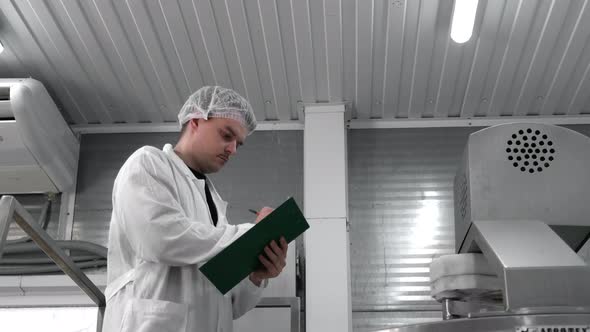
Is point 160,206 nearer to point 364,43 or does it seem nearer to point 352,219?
point 364,43

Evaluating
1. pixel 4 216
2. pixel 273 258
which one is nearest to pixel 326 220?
pixel 273 258

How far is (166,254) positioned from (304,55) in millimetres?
1809

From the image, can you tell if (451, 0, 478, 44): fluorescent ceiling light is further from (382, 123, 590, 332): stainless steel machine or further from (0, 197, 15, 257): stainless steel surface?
(0, 197, 15, 257): stainless steel surface

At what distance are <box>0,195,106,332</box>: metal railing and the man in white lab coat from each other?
0.14 m

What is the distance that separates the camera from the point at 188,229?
6.46 feet

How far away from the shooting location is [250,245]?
194cm

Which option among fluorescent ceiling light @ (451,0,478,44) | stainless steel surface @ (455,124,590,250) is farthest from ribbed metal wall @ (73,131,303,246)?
stainless steel surface @ (455,124,590,250)

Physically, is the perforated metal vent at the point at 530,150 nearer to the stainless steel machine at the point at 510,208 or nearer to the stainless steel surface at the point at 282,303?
the stainless steel machine at the point at 510,208

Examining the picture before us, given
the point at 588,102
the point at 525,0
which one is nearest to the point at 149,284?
the point at 525,0

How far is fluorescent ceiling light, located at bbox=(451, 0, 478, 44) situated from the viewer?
3.07 m

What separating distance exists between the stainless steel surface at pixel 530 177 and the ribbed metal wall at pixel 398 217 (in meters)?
1.82

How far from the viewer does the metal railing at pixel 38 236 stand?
63.9 inches

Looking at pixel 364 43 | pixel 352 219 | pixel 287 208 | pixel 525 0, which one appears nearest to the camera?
pixel 287 208

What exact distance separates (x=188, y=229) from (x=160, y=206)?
0.10 m
